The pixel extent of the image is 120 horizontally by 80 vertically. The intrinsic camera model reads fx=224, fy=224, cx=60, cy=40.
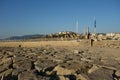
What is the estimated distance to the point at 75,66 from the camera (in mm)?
4977

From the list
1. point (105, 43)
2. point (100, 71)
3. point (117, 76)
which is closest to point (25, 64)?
point (100, 71)

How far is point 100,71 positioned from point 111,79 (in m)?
0.52

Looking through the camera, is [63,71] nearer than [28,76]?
No

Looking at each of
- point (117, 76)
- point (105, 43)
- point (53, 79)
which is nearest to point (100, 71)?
point (117, 76)

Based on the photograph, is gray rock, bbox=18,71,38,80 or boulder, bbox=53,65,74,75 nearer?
gray rock, bbox=18,71,38,80

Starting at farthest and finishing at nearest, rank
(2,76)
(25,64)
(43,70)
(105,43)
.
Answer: (105,43), (25,64), (43,70), (2,76)

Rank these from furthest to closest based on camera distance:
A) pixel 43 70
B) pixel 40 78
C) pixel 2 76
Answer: pixel 43 70 < pixel 2 76 < pixel 40 78

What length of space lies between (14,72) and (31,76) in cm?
65

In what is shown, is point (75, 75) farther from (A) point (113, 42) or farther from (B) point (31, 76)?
(A) point (113, 42)

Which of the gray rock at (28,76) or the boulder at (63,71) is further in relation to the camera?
the boulder at (63,71)

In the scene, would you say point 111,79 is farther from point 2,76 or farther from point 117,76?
point 2,76

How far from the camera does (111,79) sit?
3982 millimetres

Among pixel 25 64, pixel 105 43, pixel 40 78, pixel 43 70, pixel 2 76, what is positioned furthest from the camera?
pixel 105 43

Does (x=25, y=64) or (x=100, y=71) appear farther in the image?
(x=25, y=64)
